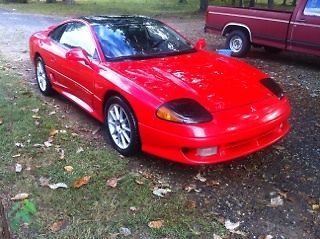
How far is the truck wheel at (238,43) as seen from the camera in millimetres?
9294

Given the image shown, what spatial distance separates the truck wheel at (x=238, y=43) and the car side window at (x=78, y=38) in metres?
4.72

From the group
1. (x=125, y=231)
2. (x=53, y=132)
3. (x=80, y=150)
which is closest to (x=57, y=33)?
(x=53, y=132)

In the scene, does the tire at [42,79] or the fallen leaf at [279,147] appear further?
the tire at [42,79]

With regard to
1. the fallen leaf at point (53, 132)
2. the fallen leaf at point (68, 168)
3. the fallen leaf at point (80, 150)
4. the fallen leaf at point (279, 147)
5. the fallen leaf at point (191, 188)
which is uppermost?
the fallen leaf at point (53, 132)

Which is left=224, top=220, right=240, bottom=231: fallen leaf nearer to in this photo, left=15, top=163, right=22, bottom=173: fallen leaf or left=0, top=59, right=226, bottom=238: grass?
left=0, top=59, right=226, bottom=238: grass

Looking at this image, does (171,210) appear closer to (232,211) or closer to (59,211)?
(232,211)

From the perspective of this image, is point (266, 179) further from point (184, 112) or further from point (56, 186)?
point (56, 186)

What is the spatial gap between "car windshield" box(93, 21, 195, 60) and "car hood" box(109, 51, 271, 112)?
17cm

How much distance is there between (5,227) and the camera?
259 cm

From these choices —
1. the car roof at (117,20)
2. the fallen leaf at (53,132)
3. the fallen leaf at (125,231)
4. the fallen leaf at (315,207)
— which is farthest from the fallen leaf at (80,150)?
the fallen leaf at (315,207)

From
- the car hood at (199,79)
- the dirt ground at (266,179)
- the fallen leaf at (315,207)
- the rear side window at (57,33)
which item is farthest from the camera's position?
the rear side window at (57,33)

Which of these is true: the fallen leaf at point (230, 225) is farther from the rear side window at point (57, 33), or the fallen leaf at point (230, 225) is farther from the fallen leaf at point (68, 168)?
the rear side window at point (57, 33)

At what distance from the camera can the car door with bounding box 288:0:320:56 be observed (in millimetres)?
7914

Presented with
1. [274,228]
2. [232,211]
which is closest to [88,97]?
[232,211]
